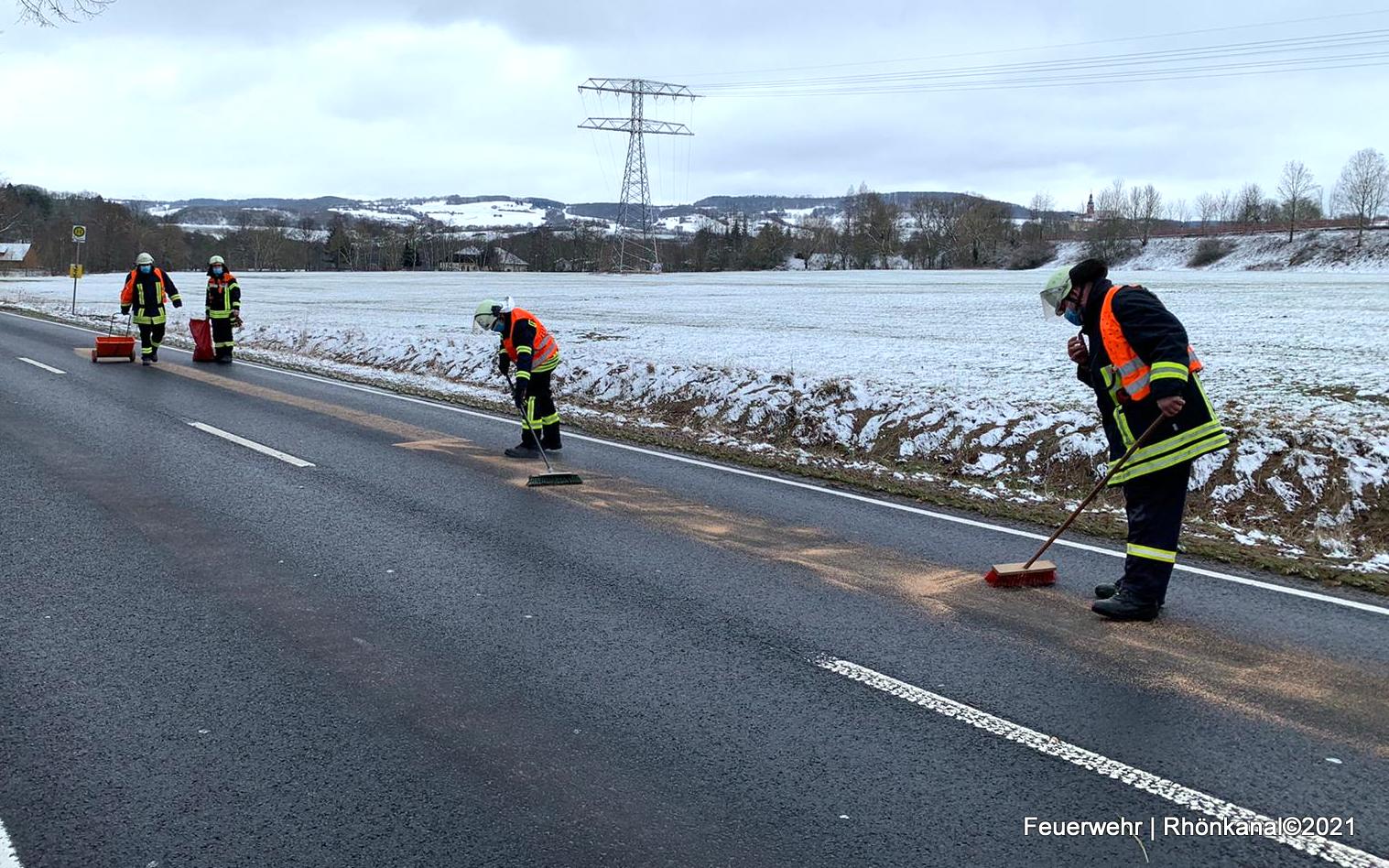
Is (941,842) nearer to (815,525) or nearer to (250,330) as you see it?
(815,525)

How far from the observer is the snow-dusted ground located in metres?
75.2

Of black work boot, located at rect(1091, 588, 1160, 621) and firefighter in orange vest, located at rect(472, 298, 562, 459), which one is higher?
firefighter in orange vest, located at rect(472, 298, 562, 459)

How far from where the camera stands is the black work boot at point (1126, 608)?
18.1 ft

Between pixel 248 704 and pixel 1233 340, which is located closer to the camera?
pixel 248 704

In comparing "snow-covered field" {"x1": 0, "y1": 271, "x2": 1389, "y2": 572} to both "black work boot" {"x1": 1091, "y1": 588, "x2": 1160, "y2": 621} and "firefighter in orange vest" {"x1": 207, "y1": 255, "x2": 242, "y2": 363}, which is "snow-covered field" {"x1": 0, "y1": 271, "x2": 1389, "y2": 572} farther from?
"black work boot" {"x1": 1091, "y1": 588, "x2": 1160, "y2": 621}

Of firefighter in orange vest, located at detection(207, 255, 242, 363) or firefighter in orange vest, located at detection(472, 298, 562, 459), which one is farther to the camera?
firefighter in orange vest, located at detection(207, 255, 242, 363)

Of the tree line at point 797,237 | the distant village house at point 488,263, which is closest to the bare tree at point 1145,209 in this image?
the tree line at point 797,237

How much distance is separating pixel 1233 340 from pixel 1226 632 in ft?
48.5

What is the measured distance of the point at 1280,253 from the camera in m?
83.2

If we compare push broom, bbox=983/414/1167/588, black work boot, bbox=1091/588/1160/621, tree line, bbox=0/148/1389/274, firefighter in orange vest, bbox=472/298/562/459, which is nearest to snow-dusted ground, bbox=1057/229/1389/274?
tree line, bbox=0/148/1389/274

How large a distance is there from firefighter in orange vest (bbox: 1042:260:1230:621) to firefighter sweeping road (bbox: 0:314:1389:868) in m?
0.27

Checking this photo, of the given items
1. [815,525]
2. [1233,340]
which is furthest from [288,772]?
[1233,340]

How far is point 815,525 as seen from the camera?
7641 millimetres

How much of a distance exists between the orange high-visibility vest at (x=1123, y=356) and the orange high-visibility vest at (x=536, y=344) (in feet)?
18.8
